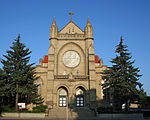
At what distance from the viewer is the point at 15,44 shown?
1257 inches

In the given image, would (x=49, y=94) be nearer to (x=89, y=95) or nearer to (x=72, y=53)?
(x=89, y=95)

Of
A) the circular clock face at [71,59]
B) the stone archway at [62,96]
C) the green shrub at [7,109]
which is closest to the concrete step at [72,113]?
the stone archway at [62,96]

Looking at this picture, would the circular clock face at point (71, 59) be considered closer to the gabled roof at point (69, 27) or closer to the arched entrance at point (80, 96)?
the gabled roof at point (69, 27)

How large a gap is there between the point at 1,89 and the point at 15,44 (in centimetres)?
846

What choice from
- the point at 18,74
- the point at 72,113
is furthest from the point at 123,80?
the point at 18,74

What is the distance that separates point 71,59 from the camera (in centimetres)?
3916

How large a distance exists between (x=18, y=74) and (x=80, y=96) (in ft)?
44.6

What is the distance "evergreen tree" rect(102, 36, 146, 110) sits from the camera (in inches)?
1135

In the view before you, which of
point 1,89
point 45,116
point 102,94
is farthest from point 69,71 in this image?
point 1,89

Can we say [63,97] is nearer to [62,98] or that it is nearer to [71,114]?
[62,98]

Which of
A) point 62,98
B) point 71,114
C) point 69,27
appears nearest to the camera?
point 71,114

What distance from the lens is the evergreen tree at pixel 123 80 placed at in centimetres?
2883

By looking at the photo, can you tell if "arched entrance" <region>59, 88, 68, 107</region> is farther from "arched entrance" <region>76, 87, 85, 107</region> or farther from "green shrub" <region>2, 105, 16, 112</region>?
"green shrub" <region>2, 105, 16, 112</region>

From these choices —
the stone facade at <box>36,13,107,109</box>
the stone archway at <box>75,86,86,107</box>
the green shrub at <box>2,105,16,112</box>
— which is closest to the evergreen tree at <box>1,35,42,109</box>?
the green shrub at <box>2,105,16,112</box>
